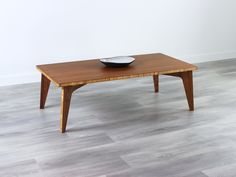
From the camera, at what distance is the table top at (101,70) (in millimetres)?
2658

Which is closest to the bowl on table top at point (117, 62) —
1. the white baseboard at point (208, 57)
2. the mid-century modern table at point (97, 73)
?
the mid-century modern table at point (97, 73)

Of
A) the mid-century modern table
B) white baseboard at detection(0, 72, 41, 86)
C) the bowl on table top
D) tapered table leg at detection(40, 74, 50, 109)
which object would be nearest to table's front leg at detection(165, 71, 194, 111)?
the mid-century modern table

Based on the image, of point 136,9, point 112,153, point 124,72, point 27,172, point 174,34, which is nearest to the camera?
point 27,172

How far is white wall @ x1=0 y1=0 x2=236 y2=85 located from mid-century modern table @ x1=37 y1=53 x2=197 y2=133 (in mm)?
924

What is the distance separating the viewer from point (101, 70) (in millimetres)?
2883

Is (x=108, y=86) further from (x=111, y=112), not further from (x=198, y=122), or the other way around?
(x=198, y=122)

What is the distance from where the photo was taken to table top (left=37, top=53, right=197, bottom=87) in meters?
2.66

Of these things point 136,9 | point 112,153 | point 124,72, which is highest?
point 136,9

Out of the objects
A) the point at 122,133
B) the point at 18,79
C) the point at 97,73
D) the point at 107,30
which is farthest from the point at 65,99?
the point at 107,30

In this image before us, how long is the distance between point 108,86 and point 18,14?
44.9 inches

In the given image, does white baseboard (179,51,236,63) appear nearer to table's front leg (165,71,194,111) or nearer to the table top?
the table top

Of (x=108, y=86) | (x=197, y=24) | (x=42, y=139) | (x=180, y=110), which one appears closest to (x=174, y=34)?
(x=197, y=24)

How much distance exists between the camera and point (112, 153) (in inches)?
94.0

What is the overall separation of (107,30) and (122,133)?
1.78 metres
